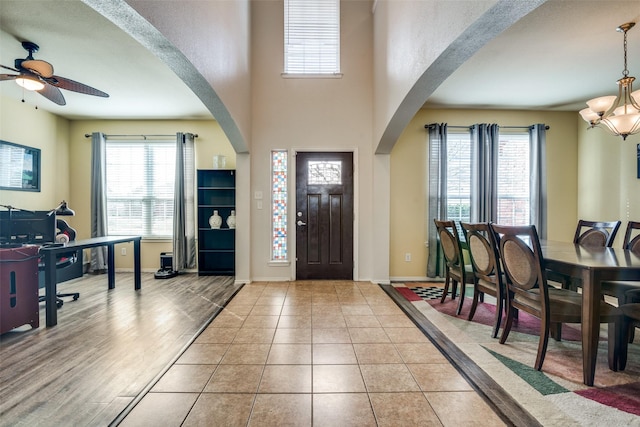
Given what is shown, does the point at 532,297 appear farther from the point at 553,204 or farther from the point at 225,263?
the point at 225,263

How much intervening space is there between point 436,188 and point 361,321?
2.68 meters

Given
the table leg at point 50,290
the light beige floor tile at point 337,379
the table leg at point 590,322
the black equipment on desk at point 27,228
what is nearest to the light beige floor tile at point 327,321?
the light beige floor tile at point 337,379

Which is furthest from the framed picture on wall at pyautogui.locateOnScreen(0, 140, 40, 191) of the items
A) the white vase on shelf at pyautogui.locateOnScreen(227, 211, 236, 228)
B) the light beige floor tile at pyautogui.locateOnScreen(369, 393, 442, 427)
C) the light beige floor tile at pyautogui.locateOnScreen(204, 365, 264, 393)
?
the light beige floor tile at pyautogui.locateOnScreen(369, 393, 442, 427)

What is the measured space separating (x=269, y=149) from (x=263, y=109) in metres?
0.62

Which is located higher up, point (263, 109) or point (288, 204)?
point (263, 109)

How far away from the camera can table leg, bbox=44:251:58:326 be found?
270cm

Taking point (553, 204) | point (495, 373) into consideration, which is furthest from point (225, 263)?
point (553, 204)

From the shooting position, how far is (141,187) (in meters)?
5.19

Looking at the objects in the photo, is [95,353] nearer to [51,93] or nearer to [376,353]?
[376,353]

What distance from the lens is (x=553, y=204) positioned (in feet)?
15.7

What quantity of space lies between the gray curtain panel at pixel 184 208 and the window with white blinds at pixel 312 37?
220cm

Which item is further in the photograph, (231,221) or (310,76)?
(231,221)

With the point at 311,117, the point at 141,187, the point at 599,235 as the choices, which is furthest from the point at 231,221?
the point at 599,235

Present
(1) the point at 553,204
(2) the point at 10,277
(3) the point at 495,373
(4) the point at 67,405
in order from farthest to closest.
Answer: (1) the point at 553,204 → (2) the point at 10,277 → (3) the point at 495,373 → (4) the point at 67,405
